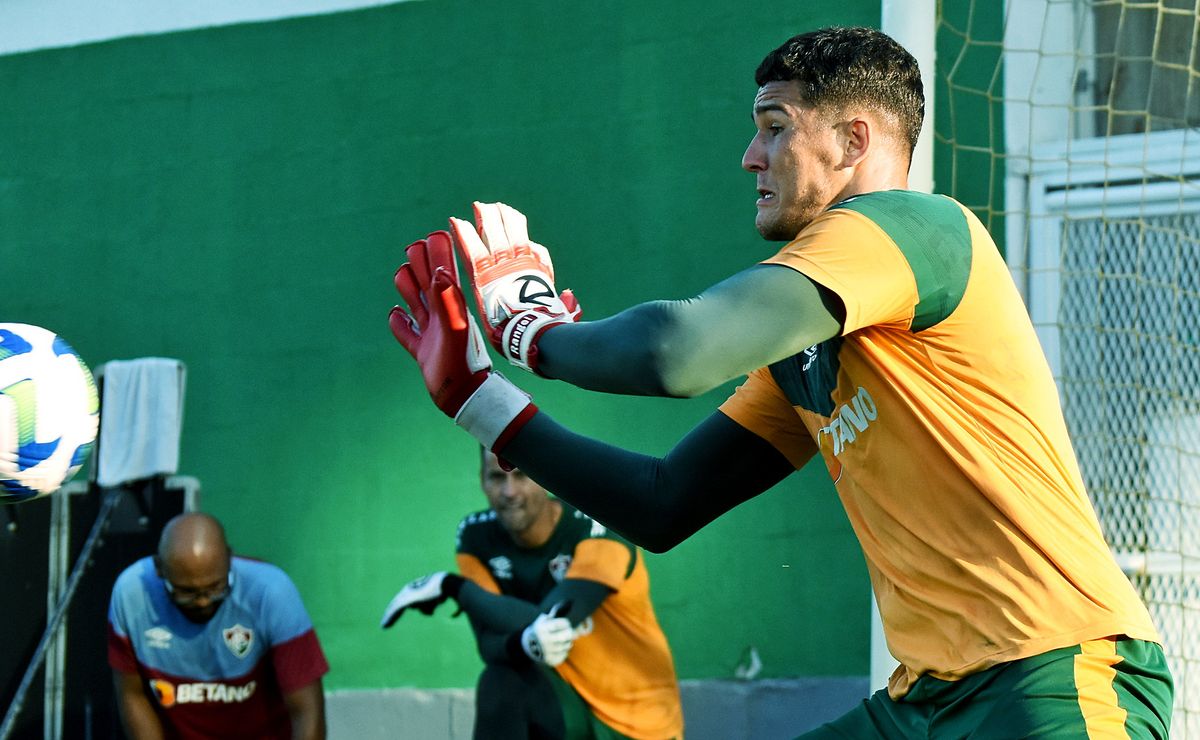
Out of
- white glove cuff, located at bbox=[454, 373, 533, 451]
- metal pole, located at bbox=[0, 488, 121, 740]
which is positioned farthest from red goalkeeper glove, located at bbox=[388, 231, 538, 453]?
metal pole, located at bbox=[0, 488, 121, 740]

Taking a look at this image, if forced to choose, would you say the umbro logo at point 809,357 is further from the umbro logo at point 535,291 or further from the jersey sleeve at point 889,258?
the umbro logo at point 535,291

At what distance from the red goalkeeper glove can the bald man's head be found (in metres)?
3.03

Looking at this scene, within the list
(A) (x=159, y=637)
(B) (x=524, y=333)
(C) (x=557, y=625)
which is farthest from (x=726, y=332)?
(A) (x=159, y=637)

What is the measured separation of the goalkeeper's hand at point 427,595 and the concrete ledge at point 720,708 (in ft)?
2.95

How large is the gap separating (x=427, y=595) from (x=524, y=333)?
3419mm

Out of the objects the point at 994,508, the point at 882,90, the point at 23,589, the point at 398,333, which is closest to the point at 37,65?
the point at 23,589

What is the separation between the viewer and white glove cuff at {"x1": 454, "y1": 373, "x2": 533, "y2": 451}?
115 inches

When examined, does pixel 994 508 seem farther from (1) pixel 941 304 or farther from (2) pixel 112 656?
(2) pixel 112 656

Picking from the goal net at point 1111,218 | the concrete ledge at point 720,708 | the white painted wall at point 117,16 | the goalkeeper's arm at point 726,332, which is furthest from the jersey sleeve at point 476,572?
the goalkeeper's arm at point 726,332

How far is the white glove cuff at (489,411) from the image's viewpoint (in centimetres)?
292

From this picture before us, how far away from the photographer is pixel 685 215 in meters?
6.50

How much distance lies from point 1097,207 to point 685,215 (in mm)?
1708

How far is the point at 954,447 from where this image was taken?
2438 mm

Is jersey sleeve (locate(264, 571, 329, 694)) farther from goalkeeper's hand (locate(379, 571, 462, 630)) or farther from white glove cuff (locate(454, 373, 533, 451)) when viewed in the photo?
white glove cuff (locate(454, 373, 533, 451))
